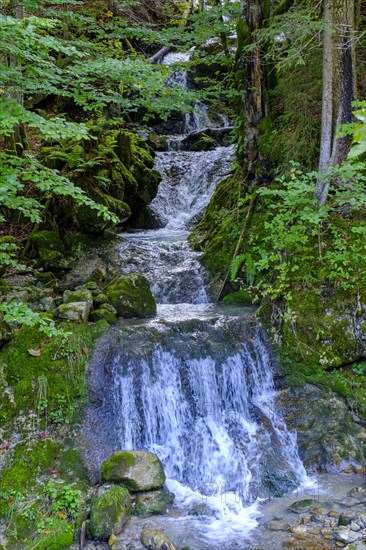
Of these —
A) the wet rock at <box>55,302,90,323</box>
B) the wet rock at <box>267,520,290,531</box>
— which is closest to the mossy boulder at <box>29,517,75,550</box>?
the wet rock at <box>267,520,290,531</box>

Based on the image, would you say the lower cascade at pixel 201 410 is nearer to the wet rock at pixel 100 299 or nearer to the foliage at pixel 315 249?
the wet rock at pixel 100 299

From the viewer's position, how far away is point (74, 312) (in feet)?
22.6

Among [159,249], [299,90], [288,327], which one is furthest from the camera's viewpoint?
[159,249]

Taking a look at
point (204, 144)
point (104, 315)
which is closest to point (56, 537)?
point (104, 315)

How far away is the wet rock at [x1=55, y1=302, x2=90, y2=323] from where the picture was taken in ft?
22.5

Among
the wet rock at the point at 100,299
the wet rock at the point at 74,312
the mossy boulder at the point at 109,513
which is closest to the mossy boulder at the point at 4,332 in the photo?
the wet rock at the point at 74,312

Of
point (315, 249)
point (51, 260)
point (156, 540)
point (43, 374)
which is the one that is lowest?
point (156, 540)

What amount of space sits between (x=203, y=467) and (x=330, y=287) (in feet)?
11.3

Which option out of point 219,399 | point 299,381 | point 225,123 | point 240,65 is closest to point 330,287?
point 299,381

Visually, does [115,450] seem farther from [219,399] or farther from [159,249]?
[159,249]

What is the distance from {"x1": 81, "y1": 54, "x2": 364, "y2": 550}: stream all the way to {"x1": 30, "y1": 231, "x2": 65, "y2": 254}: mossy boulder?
3.10 metres

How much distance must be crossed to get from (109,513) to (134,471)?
61 centimetres

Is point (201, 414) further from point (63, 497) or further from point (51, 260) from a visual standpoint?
point (51, 260)

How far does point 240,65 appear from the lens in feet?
31.7
